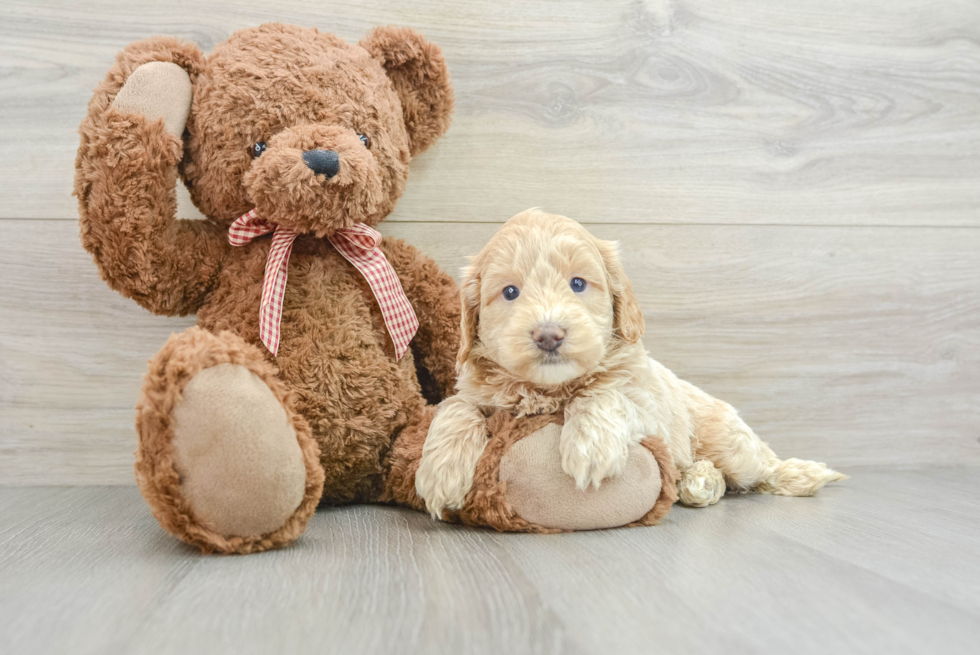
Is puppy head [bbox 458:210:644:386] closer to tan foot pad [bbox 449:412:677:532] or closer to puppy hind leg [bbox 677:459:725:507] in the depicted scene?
tan foot pad [bbox 449:412:677:532]

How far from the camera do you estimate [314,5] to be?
4.14 ft

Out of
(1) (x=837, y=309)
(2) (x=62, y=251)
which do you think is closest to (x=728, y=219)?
(1) (x=837, y=309)

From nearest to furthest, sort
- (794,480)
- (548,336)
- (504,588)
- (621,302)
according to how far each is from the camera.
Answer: (504,588), (548,336), (621,302), (794,480)

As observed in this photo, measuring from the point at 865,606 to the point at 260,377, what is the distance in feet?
2.15

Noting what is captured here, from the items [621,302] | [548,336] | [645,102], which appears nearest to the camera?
[548,336]

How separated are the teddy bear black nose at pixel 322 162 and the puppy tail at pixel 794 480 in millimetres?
829

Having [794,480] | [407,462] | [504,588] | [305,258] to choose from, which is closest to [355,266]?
[305,258]

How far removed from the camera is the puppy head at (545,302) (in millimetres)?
848

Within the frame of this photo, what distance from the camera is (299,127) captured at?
0.96 meters

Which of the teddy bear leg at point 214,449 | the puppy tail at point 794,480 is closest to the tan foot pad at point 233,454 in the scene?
the teddy bear leg at point 214,449

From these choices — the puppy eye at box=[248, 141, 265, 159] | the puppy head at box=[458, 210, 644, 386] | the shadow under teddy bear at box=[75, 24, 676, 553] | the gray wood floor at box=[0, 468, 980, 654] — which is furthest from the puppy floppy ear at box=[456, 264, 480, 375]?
the puppy eye at box=[248, 141, 265, 159]

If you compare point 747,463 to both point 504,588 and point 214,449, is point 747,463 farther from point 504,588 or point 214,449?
point 214,449

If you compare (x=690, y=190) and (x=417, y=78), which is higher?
(x=417, y=78)

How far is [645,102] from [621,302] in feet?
1.91
